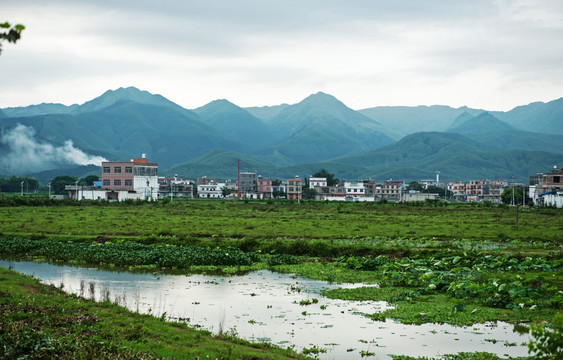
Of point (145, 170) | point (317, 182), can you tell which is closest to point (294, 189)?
point (317, 182)

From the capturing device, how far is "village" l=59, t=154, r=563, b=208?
120887 millimetres

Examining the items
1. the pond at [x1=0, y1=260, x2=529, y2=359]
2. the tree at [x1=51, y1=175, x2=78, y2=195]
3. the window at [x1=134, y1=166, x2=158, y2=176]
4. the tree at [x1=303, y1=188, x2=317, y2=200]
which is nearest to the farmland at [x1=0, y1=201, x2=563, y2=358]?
the pond at [x1=0, y1=260, x2=529, y2=359]

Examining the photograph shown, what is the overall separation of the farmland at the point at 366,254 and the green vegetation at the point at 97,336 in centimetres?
704

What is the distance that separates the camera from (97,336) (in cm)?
1642

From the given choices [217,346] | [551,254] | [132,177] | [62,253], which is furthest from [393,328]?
[132,177]

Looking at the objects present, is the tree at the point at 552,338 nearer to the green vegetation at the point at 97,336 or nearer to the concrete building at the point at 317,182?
the green vegetation at the point at 97,336

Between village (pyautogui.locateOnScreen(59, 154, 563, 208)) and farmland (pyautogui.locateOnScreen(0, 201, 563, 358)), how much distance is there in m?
61.8

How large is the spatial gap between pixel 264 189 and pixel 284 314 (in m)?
159

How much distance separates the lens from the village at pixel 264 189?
397 feet

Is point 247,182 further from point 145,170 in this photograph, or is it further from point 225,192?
point 145,170

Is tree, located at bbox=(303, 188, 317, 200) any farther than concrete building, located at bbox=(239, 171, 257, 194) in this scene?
No

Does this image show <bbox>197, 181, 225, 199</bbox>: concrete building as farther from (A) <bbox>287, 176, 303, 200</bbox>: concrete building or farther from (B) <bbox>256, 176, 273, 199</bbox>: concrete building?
(A) <bbox>287, 176, 303, 200</bbox>: concrete building

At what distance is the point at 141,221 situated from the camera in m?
56.9

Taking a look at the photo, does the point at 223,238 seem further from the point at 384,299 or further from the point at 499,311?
the point at 499,311
